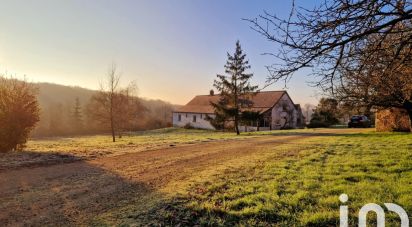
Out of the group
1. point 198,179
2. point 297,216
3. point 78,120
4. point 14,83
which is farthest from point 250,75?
point 78,120

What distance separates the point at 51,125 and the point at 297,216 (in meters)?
70.0

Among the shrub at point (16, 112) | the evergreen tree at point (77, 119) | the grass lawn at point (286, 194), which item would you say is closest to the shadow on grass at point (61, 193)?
the grass lawn at point (286, 194)

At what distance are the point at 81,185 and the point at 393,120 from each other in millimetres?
27760

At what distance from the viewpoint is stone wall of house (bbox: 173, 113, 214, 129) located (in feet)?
179

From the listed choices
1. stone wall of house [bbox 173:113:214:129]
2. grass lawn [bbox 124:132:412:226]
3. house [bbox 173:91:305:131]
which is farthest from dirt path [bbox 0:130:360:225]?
stone wall of house [bbox 173:113:214:129]

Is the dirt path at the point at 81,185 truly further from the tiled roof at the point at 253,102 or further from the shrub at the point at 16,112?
the tiled roof at the point at 253,102

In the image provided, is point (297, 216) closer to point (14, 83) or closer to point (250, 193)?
point (250, 193)

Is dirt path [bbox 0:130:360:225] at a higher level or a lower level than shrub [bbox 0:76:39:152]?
lower

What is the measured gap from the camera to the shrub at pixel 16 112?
13.6 meters

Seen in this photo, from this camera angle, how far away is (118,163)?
10453mm

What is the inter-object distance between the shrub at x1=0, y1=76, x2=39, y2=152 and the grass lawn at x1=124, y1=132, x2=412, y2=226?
10.9m

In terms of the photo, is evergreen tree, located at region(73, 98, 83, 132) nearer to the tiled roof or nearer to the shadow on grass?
the tiled roof

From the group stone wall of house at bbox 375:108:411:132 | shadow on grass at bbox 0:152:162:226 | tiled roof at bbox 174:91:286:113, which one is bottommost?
shadow on grass at bbox 0:152:162:226

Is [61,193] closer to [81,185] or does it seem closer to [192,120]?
[81,185]
